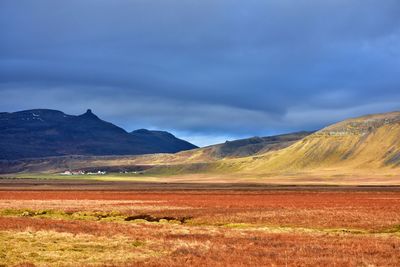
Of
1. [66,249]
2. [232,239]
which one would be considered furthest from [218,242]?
[66,249]

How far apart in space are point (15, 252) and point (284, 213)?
32.0 metres

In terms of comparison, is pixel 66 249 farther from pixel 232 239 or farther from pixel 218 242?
pixel 232 239

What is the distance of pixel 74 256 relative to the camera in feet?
89.8

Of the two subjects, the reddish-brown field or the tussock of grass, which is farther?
the tussock of grass

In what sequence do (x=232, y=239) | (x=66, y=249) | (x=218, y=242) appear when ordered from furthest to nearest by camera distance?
1. (x=232, y=239)
2. (x=218, y=242)
3. (x=66, y=249)

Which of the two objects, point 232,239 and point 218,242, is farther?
point 232,239

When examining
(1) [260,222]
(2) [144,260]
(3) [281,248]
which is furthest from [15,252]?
(1) [260,222]

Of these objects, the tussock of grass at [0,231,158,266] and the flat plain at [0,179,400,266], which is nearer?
the flat plain at [0,179,400,266]

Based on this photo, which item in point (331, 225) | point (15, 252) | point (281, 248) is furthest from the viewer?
point (331, 225)

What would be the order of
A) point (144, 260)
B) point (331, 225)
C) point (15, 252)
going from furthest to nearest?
1. point (331, 225)
2. point (15, 252)
3. point (144, 260)

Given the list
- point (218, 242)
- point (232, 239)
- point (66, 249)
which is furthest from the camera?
point (232, 239)

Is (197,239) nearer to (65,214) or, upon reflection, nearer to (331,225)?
(331,225)

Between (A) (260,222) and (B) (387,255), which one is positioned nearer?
(B) (387,255)

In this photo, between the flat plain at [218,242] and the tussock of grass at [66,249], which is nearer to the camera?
the flat plain at [218,242]
